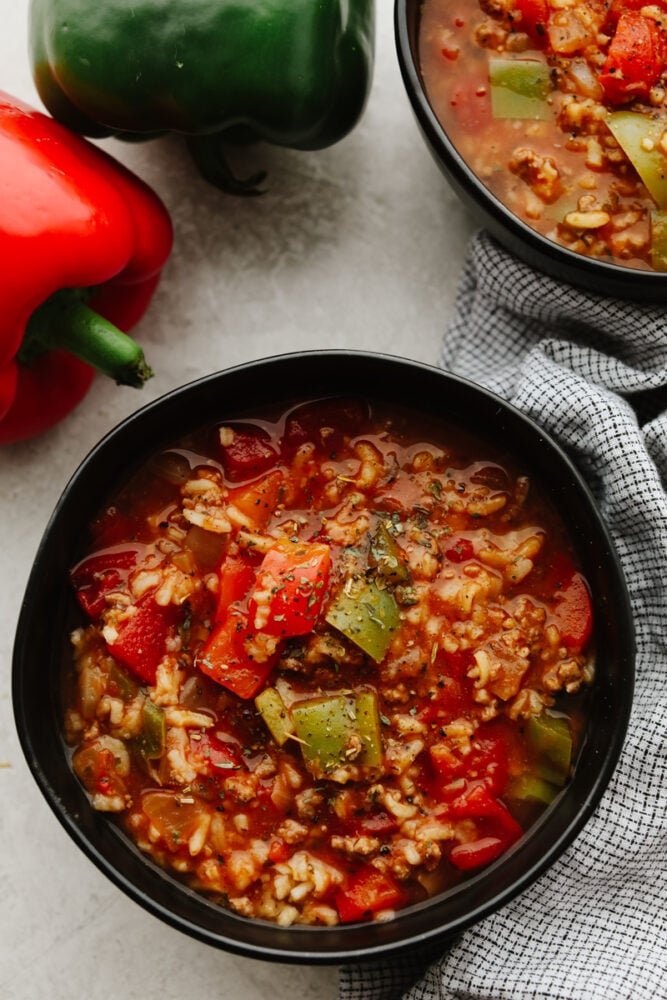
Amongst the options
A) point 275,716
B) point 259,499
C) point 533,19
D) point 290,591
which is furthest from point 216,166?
point 275,716

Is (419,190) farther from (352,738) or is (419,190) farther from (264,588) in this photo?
(352,738)

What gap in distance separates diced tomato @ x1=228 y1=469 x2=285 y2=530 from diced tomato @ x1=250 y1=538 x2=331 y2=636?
0.62 feet

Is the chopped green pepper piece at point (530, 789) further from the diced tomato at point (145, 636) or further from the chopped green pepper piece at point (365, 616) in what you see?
the diced tomato at point (145, 636)

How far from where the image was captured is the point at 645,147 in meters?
3.41

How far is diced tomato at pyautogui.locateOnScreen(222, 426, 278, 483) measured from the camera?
3416mm

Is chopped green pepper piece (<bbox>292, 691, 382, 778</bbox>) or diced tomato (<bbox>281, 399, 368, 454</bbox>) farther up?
diced tomato (<bbox>281, 399, 368, 454</bbox>)

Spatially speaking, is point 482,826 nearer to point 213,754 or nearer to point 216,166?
point 213,754

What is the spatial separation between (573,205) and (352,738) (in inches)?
70.4

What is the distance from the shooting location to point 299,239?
403 cm

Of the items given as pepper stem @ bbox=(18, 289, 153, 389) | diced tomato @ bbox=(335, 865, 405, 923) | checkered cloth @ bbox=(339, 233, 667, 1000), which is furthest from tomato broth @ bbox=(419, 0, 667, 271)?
diced tomato @ bbox=(335, 865, 405, 923)

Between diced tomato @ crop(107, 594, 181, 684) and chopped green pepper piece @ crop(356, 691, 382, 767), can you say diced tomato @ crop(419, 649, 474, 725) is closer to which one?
chopped green pepper piece @ crop(356, 691, 382, 767)

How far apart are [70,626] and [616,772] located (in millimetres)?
1782

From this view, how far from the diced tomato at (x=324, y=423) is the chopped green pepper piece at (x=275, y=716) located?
765 millimetres

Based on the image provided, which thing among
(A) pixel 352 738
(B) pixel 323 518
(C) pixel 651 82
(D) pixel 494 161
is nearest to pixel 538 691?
(A) pixel 352 738
